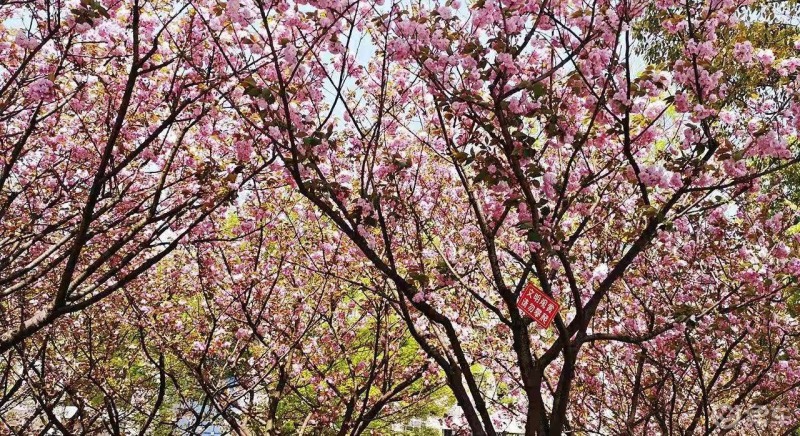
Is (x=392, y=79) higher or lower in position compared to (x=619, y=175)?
higher

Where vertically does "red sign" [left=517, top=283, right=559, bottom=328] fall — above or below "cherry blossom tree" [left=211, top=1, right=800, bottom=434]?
below

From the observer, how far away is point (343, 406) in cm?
854

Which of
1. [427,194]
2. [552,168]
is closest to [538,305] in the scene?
[552,168]

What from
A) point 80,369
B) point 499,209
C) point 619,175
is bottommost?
point 80,369

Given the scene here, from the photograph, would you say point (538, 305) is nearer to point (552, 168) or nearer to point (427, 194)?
point (552, 168)

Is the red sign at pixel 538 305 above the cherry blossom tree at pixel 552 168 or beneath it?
beneath

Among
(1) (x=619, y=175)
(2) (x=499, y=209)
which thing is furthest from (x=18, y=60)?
(1) (x=619, y=175)

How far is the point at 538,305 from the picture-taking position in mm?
4164

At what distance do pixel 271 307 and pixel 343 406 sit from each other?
5.19 ft

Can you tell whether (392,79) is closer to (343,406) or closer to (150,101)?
(150,101)

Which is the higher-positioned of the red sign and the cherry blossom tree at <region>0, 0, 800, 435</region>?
the cherry blossom tree at <region>0, 0, 800, 435</region>

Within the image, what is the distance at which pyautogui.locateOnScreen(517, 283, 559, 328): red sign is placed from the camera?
411 cm

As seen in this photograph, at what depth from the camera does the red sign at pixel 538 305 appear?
4113 mm

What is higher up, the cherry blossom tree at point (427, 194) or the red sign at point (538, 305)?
the cherry blossom tree at point (427, 194)
